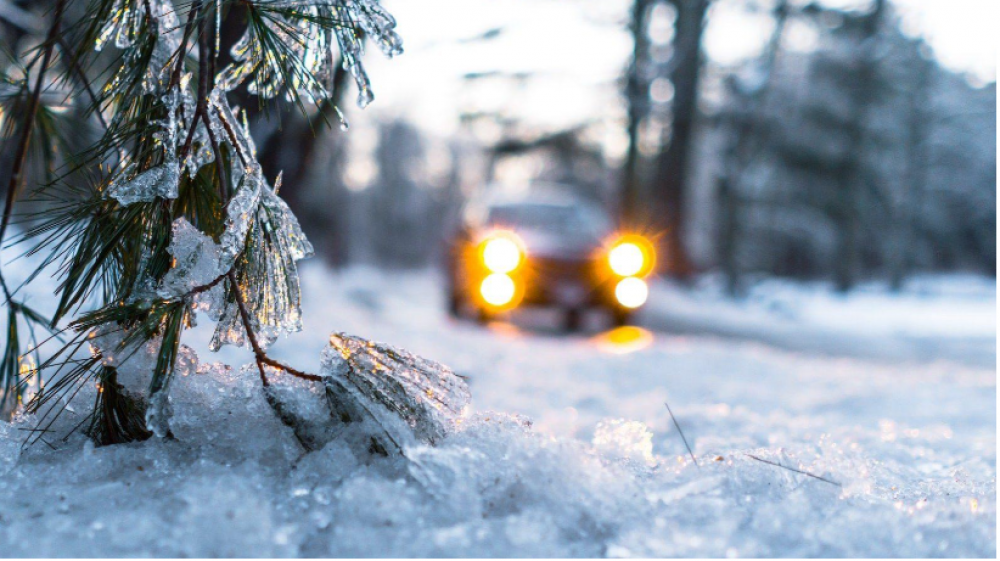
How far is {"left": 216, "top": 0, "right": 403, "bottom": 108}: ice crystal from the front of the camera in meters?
1.63

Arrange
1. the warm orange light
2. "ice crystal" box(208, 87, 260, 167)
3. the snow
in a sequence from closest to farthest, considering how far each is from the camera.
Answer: "ice crystal" box(208, 87, 260, 167) < the warm orange light < the snow

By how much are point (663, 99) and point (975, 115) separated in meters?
16.9

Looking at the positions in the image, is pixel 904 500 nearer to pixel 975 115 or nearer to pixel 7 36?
pixel 7 36

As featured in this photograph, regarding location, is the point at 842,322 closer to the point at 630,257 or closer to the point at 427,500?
the point at 630,257

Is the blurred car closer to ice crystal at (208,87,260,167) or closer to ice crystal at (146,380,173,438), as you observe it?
ice crystal at (208,87,260,167)

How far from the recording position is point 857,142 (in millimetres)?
19750

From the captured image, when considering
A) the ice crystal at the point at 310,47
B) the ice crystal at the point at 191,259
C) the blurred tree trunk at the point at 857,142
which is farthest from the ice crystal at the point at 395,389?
the blurred tree trunk at the point at 857,142

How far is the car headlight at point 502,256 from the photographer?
287 inches

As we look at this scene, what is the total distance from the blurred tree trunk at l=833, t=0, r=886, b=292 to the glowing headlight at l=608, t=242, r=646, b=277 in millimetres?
11905

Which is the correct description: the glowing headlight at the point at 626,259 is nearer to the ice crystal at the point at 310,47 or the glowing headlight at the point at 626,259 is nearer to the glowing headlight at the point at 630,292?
the glowing headlight at the point at 630,292

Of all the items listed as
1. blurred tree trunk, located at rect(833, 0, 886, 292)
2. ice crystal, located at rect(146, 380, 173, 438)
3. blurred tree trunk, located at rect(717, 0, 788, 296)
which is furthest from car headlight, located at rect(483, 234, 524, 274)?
blurred tree trunk, located at rect(833, 0, 886, 292)

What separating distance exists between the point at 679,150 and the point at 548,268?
762cm

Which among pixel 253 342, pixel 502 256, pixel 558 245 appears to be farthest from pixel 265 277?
pixel 558 245

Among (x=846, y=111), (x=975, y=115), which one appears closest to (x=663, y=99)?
(x=846, y=111)
